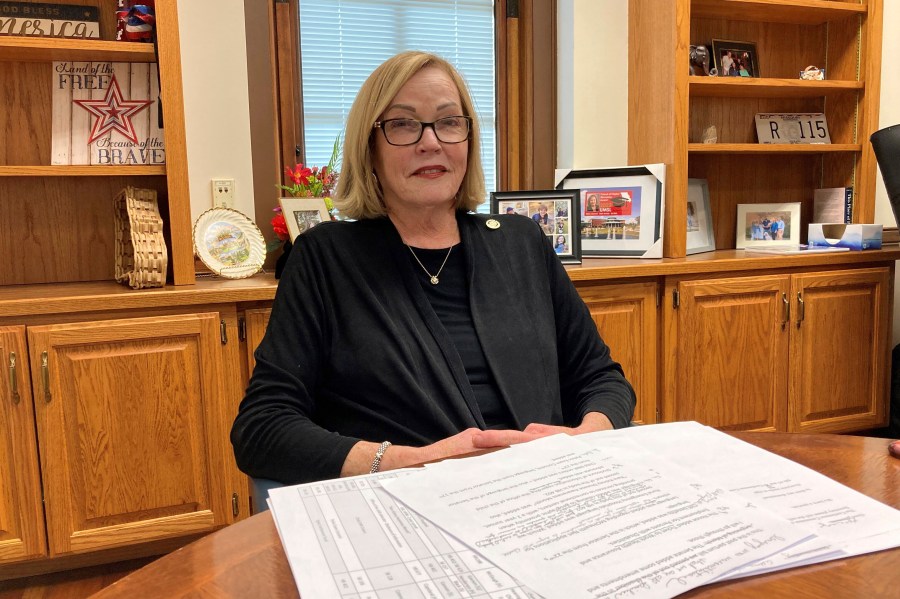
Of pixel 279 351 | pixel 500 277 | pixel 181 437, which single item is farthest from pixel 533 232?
pixel 181 437

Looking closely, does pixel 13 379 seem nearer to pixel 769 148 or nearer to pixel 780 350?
pixel 780 350

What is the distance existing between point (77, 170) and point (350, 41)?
1.11m

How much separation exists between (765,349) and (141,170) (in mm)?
2218

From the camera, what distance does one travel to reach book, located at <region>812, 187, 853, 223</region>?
2.96 meters

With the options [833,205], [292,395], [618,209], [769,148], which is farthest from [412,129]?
[833,205]

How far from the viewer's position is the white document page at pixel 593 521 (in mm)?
537

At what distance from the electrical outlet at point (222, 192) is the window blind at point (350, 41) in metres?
0.37

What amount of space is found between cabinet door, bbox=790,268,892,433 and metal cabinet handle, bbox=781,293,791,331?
4 cm

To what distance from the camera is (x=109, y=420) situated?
191 cm

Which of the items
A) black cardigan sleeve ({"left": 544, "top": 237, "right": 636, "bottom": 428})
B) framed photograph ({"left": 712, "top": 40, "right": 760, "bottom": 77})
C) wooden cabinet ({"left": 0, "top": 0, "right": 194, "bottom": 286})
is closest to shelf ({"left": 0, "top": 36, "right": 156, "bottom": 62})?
wooden cabinet ({"left": 0, "top": 0, "right": 194, "bottom": 286})

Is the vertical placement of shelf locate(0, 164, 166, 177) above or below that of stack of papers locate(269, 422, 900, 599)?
above

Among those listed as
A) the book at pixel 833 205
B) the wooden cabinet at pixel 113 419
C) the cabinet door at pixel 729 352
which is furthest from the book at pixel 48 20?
the book at pixel 833 205

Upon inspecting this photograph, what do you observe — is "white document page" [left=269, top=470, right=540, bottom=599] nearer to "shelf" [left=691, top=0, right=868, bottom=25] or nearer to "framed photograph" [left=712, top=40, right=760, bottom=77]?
"shelf" [left=691, top=0, right=868, bottom=25]

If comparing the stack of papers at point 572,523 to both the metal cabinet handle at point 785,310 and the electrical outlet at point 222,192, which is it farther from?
the metal cabinet handle at point 785,310
